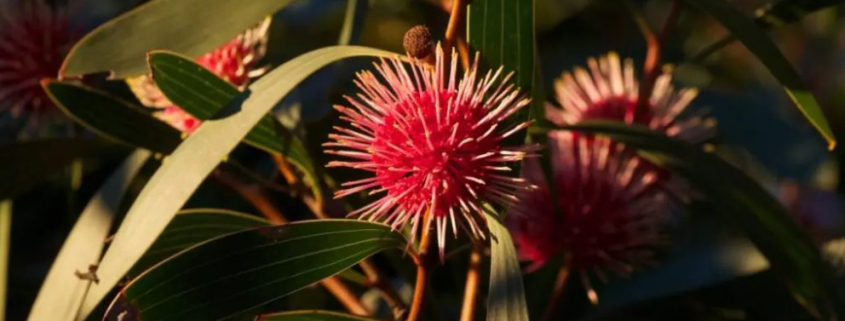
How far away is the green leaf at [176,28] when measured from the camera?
3.66ft

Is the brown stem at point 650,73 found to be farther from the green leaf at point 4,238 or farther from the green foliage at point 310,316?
the green leaf at point 4,238

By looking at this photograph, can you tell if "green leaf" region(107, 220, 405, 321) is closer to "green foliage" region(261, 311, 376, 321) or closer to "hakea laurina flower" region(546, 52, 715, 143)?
"green foliage" region(261, 311, 376, 321)

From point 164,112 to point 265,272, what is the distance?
0.32 m

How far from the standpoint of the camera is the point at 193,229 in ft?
3.67

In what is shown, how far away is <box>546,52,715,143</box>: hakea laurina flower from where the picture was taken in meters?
1.36

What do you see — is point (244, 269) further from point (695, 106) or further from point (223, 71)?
point (695, 106)

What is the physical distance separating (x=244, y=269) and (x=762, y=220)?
54 centimetres

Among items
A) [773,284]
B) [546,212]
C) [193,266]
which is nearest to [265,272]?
[193,266]

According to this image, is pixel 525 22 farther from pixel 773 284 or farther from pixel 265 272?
pixel 773 284

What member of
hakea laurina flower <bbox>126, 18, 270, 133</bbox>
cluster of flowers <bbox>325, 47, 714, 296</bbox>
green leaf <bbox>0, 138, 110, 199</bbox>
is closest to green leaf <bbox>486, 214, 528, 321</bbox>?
cluster of flowers <bbox>325, 47, 714, 296</bbox>

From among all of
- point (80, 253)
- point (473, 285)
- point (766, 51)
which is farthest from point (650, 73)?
point (80, 253)

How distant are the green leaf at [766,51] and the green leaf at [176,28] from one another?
434mm

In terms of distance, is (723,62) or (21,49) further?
(723,62)

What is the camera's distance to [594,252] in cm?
124
